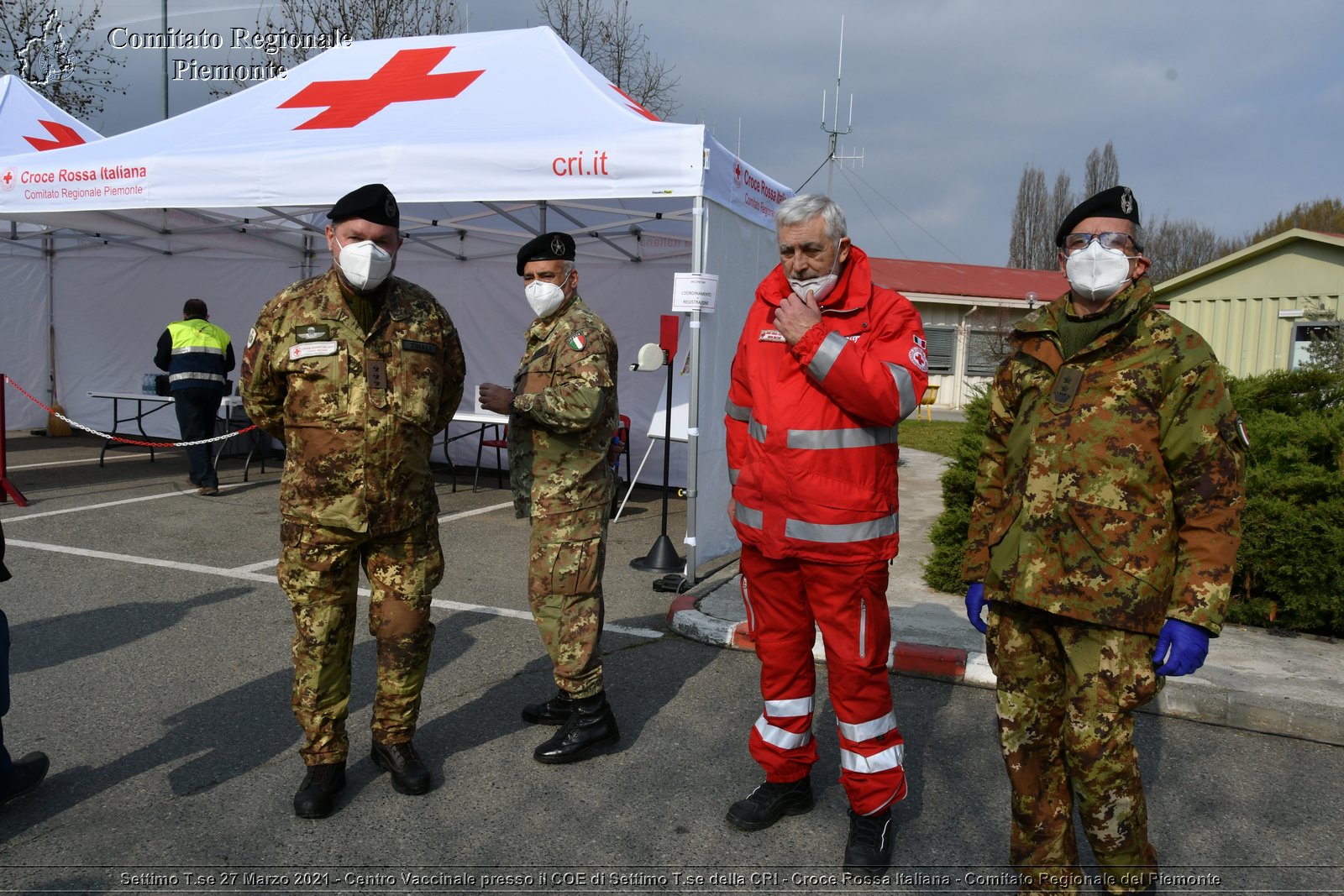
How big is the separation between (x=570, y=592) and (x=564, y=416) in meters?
0.71

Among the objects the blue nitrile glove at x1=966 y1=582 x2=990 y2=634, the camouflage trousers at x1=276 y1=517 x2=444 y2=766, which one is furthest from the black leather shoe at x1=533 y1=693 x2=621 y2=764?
the blue nitrile glove at x1=966 y1=582 x2=990 y2=634

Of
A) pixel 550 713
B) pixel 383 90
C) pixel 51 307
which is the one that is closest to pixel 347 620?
pixel 550 713

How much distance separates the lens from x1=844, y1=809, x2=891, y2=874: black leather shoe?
3066 mm

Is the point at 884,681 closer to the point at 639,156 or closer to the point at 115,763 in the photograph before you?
the point at 115,763

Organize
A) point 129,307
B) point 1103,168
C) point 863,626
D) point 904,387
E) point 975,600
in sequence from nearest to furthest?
point 975,600 → point 904,387 → point 863,626 → point 129,307 → point 1103,168

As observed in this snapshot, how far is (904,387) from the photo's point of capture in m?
2.93

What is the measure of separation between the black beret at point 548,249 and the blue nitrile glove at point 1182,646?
263 cm

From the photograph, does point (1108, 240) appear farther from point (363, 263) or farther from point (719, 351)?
point (719, 351)

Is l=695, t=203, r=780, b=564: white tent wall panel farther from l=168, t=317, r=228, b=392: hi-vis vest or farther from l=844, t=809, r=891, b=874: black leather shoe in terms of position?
l=168, t=317, r=228, b=392: hi-vis vest

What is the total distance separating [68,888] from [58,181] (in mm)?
7639

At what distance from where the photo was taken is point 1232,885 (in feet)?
10.1

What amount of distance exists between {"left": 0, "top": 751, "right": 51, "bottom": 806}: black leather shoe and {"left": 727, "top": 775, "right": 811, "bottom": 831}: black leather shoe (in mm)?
2420

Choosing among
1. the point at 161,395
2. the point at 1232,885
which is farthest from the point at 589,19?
the point at 1232,885

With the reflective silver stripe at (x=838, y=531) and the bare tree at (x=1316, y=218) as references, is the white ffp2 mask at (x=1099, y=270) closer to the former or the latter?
Result: the reflective silver stripe at (x=838, y=531)
